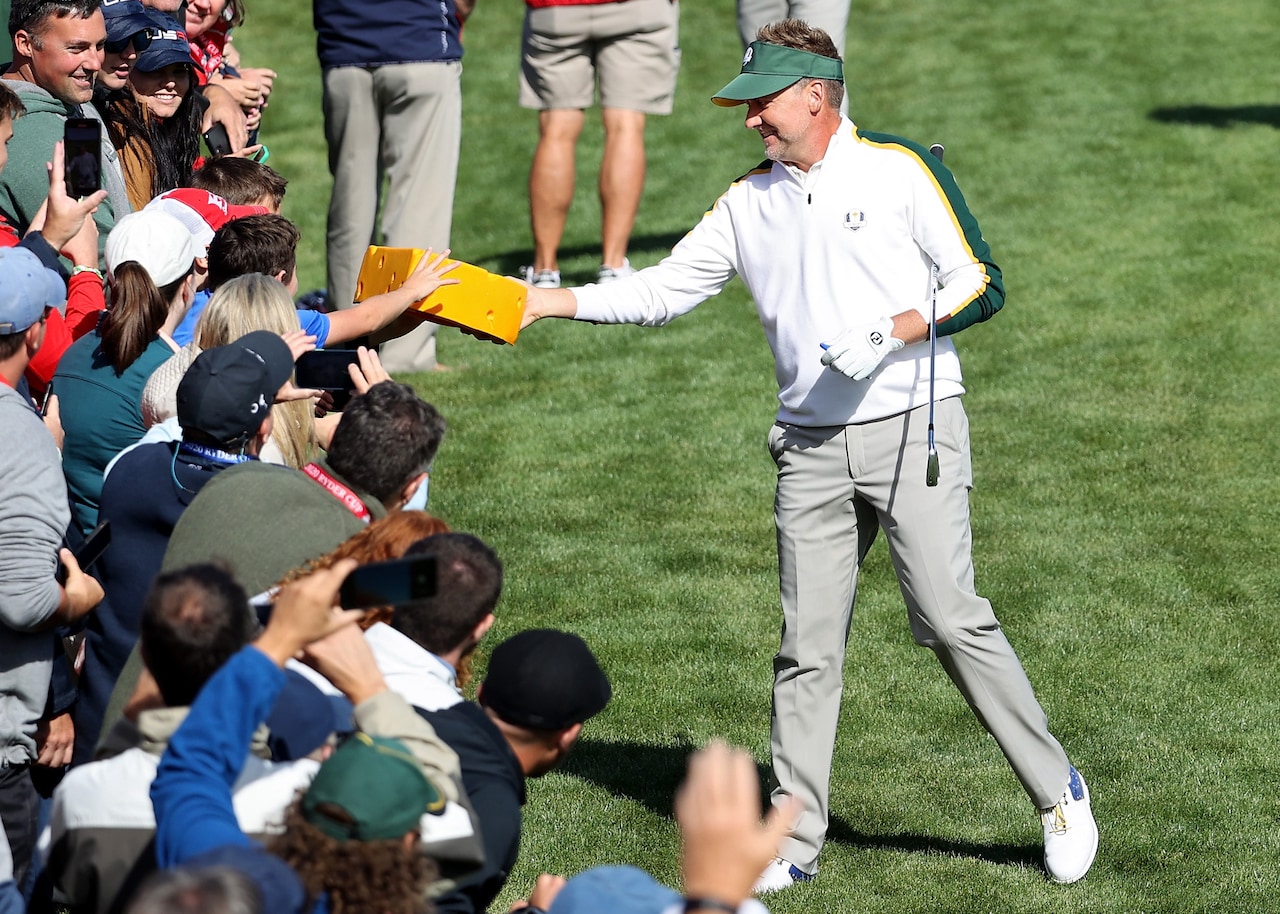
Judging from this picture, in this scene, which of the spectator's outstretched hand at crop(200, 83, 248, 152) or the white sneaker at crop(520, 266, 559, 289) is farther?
the white sneaker at crop(520, 266, 559, 289)

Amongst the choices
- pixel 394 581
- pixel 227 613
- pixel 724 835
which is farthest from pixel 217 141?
pixel 724 835

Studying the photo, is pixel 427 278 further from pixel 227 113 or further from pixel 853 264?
pixel 227 113

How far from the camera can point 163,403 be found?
468 centimetres

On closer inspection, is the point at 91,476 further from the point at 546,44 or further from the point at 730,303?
the point at 730,303

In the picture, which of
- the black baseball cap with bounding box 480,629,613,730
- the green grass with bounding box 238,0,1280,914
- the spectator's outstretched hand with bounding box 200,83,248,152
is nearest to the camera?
the black baseball cap with bounding box 480,629,613,730

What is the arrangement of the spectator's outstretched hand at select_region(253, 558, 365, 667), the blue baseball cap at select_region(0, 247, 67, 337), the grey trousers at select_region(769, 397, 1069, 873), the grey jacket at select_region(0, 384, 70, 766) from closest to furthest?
the spectator's outstretched hand at select_region(253, 558, 365, 667) < the grey jacket at select_region(0, 384, 70, 766) < the blue baseball cap at select_region(0, 247, 67, 337) < the grey trousers at select_region(769, 397, 1069, 873)

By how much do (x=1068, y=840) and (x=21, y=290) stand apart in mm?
3426

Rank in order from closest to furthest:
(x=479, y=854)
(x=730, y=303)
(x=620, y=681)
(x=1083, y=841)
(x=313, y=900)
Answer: (x=313, y=900) < (x=479, y=854) < (x=1083, y=841) < (x=620, y=681) < (x=730, y=303)

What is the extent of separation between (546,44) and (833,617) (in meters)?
5.90

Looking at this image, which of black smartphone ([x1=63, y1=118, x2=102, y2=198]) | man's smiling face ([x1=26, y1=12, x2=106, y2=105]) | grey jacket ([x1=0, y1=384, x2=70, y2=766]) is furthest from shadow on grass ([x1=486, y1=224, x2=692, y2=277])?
grey jacket ([x1=0, y1=384, x2=70, y2=766])

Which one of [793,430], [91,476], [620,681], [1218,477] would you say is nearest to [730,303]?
[1218,477]

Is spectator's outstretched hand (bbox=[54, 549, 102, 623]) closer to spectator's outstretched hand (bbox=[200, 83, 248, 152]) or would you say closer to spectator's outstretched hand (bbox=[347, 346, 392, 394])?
spectator's outstretched hand (bbox=[347, 346, 392, 394])

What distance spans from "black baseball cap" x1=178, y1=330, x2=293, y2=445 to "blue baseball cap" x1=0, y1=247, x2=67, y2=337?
445mm

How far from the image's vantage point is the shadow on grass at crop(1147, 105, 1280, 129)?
13883mm
